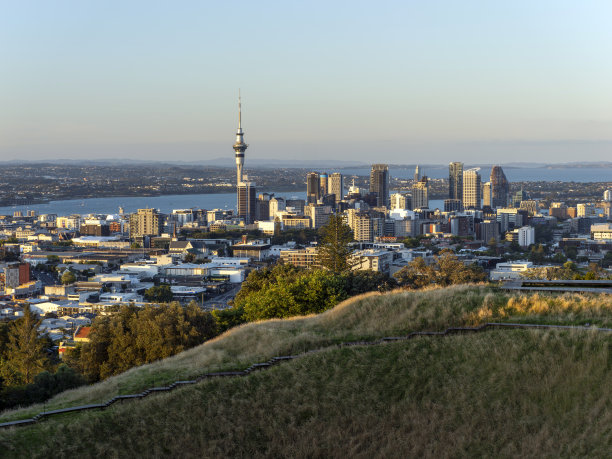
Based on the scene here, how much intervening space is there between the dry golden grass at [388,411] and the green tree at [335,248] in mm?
17232

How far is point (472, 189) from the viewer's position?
14225 cm

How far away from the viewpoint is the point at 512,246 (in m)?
76.6

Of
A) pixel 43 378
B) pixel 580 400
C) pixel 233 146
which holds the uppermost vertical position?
pixel 233 146

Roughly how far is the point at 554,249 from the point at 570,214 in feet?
138

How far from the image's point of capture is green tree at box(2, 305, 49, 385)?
1733cm

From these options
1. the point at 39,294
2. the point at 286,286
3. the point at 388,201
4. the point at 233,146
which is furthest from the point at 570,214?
the point at 286,286

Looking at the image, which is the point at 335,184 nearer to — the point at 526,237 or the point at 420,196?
the point at 420,196

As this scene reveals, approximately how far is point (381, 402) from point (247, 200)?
109m

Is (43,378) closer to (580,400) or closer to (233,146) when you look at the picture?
(580,400)

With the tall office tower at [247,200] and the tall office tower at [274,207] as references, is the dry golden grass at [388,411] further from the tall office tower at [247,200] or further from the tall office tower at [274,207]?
the tall office tower at [274,207]

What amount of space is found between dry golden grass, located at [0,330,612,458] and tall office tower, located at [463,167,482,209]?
13306 centimetres

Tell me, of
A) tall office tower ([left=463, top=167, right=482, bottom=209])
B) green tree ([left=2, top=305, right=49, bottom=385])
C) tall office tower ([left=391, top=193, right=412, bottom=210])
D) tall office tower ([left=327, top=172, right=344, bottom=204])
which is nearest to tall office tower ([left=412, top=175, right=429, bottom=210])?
tall office tower ([left=391, top=193, right=412, bottom=210])

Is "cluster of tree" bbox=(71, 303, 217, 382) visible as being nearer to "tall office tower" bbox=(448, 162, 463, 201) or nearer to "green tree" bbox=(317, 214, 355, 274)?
"green tree" bbox=(317, 214, 355, 274)

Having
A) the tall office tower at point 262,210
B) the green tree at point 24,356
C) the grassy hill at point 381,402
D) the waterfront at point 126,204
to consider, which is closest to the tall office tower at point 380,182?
the waterfront at point 126,204
